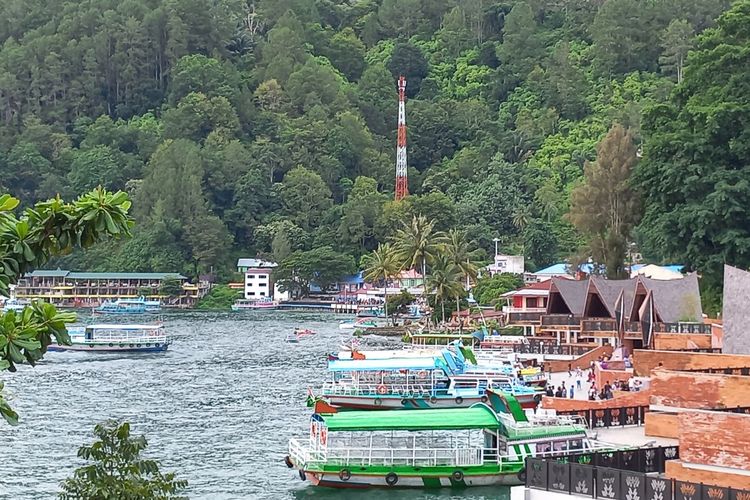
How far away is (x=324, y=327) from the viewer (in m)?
92.6

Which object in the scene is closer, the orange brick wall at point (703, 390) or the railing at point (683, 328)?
the orange brick wall at point (703, 390)

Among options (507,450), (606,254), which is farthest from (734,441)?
(606,254)

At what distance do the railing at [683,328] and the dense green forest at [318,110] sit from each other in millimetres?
56416

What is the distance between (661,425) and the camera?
2941cm

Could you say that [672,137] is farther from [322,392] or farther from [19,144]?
[19,144]

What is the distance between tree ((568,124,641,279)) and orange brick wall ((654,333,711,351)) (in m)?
15.2

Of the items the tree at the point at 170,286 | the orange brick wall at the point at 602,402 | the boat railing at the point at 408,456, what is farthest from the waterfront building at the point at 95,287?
the boat railing at the point at 408,456

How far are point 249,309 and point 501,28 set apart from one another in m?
67.6

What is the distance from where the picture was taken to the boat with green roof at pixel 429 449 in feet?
101

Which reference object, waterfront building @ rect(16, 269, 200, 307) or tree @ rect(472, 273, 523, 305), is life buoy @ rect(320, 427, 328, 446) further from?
waterfront building @ rect(16, 269, 200, 307)

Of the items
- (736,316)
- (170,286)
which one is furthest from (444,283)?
(170,286)

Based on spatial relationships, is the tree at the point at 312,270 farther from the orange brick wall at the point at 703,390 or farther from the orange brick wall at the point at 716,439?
the orange brick wall at the point at 716,439

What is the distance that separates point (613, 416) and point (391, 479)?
651 cm

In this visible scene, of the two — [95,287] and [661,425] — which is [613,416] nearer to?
[661,425]
